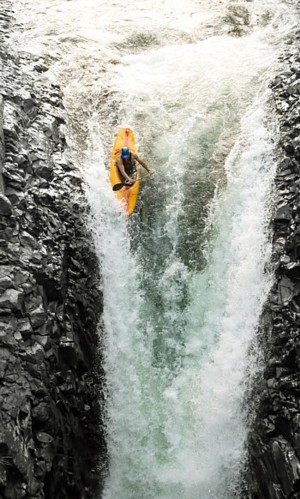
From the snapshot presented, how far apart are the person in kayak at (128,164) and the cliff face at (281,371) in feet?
9.72

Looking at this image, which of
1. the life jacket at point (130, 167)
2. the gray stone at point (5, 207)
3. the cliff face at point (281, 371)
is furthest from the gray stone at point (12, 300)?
the life jacket at point (130, 167)

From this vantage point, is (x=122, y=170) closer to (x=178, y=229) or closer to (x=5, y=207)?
(x=178, y=229)

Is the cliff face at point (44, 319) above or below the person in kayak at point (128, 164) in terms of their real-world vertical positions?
below

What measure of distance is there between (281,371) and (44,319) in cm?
367

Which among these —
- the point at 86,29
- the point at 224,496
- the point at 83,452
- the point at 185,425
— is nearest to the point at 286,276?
the point at 185,425

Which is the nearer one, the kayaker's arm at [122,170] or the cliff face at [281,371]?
the cliff face at [281,371]

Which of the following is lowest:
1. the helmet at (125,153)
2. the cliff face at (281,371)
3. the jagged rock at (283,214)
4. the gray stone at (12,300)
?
the cliff face at (281,371)

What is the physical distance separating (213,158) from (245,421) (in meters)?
5.59

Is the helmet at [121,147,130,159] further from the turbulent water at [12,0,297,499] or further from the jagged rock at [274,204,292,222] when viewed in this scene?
the jagged rock at [274,204,292,222]

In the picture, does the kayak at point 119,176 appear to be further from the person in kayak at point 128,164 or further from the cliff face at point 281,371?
the cliff face at point 281,371

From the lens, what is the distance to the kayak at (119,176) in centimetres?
1020

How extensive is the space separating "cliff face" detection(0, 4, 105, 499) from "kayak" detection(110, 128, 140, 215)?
0.85m

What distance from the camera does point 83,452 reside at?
7719mm

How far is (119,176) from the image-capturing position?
1049 centimetres
